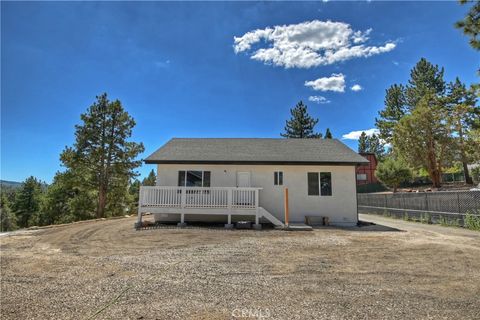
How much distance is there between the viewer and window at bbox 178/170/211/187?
12.5 m

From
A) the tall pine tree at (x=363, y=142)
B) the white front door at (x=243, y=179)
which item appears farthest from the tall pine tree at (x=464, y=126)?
the tall pine tree at (x=363, y=142)

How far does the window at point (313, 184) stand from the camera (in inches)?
488

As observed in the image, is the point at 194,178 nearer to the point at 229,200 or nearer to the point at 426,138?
the point at 229,200

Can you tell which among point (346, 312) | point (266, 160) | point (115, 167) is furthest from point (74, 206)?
point (346, 312)

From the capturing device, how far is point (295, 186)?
12422 mm

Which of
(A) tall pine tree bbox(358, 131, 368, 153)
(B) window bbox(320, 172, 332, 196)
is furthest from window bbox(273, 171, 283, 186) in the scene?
(A) tall pine tree bbox(358, 131, 368, 153)

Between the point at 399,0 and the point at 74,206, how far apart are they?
3158 centimetres

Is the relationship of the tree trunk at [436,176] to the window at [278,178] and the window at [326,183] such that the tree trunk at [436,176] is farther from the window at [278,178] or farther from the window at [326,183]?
the window at [278,178]

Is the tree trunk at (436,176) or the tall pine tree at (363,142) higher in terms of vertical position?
the tall pine tree at (363,142)

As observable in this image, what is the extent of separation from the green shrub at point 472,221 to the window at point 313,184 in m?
6.40

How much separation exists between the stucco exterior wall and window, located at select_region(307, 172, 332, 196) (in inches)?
6.3

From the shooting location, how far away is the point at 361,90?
893 inches

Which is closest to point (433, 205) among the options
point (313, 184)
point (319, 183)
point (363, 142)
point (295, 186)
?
point (319, 183)

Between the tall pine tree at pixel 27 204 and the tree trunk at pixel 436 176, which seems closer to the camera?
the tree trunk at pixel 436 176
